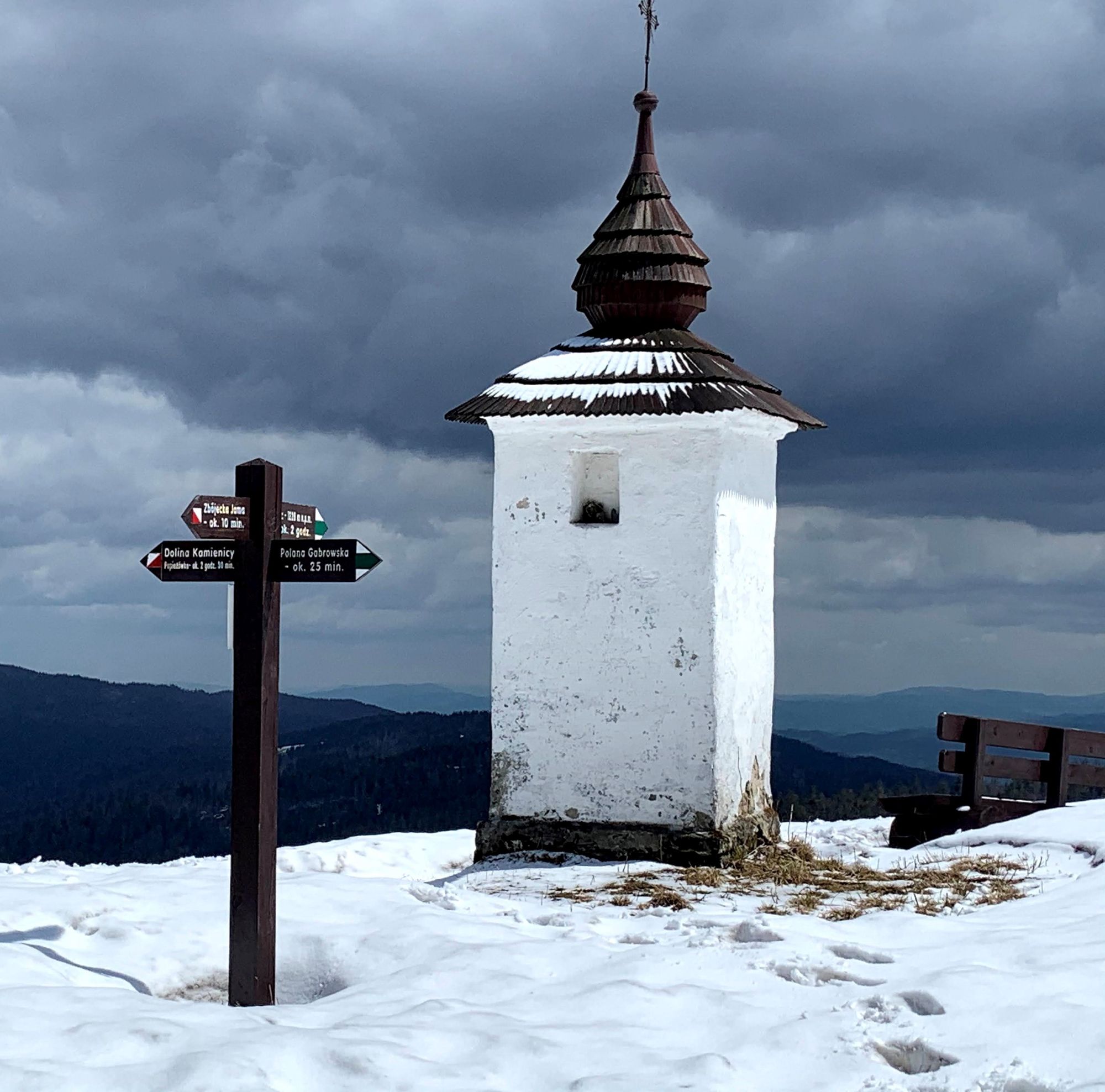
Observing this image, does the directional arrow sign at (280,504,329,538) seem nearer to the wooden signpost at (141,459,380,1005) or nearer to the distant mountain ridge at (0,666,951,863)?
the wooden signpost at (141,459,380,1005)

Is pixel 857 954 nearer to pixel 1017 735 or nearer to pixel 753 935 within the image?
pixel 753 935

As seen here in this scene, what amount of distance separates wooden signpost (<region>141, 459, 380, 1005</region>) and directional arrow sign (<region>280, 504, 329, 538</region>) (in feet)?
0.38

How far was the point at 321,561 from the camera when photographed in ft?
27.4

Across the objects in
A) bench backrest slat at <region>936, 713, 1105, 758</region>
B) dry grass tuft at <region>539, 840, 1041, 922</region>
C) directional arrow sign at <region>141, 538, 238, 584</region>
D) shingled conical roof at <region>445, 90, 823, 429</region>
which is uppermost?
shingled conical roof at <region>445, 90, 823, 429</region>

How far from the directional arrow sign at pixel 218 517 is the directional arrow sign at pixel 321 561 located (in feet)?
0.81

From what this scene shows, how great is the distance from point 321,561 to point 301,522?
0.52 meters

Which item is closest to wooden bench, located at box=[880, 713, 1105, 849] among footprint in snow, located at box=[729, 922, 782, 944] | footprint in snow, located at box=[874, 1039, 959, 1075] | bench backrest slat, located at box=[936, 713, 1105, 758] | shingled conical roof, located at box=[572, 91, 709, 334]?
bench backrest slat, located at box=[936, 713, 1105, 758]

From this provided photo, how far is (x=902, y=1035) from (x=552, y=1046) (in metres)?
1.79

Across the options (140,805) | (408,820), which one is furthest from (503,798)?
(140,805)

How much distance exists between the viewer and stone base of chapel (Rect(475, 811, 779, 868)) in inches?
528

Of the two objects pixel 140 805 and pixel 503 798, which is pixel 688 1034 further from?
pixel 140 805

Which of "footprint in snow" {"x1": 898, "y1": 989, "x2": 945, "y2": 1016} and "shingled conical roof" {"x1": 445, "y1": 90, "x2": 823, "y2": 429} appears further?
"shingled conical roof" {"x1": 445, "y1": 90, "x2": 823, "y2": 429}

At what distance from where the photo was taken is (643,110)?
16.0m

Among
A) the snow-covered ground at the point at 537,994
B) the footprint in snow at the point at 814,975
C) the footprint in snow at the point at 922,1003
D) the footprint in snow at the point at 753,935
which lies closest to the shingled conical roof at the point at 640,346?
the snow-covered ground at the point at 537,994
